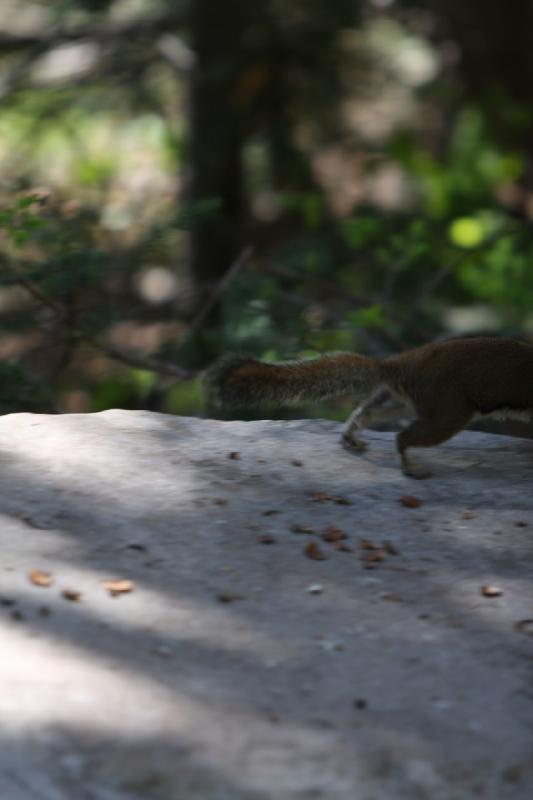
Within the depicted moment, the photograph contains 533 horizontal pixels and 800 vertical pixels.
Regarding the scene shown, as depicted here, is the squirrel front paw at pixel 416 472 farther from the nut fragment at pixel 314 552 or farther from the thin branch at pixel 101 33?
the thin branch at pixel 101 33

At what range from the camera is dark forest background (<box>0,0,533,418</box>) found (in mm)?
9359

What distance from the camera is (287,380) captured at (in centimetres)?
535

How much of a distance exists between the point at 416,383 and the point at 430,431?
0.29 m

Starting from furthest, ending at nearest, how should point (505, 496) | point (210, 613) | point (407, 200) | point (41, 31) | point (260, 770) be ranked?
point (407, 200)
point (41, 31)
point (505, 496)
point (210, 613)
point (260, 770)

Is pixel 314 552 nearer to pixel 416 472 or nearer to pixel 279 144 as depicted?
pixel 416 472

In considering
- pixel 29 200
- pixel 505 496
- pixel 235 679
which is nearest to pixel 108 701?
pixel 235 679

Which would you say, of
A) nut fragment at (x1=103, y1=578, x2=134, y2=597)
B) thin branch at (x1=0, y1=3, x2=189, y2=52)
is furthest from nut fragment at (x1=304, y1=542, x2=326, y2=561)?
thin branch at (x1=0, y1=3, x2=189, y2=52)

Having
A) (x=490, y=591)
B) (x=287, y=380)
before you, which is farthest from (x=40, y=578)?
(x=287, y=380)

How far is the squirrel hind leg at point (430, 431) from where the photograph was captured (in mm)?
5090

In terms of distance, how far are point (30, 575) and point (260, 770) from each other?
1135mm

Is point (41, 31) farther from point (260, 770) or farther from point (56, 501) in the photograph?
point (260, 770)

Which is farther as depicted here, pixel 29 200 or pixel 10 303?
pixel 10 303

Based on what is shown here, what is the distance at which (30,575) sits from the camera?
3564 millimetres

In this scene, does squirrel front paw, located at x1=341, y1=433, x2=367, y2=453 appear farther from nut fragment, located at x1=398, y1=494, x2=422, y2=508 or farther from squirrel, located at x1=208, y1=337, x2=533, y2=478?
nut fragment, located at x1=398, y1=494, x2=422, y2=508
